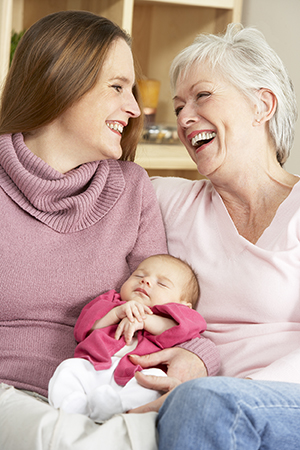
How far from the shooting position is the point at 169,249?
1552 mm

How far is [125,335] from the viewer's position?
118cm

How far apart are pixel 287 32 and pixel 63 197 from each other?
1378 mm

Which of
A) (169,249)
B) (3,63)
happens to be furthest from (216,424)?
(3,63)

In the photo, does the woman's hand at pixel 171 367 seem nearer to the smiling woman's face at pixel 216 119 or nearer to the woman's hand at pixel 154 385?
the woman's hand at pixel 154 385

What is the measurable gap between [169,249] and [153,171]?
1222 mm

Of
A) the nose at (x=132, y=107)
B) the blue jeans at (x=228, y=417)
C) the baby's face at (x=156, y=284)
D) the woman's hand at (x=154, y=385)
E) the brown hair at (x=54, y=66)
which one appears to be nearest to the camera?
the blue jeans at (x=228, y=417)

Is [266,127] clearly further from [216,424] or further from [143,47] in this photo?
[143,47]

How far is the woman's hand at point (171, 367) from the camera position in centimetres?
111

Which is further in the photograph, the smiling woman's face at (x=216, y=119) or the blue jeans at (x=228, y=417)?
the smiling woman's face at (x=216, y=119)

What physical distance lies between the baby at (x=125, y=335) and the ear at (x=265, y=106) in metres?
0.46

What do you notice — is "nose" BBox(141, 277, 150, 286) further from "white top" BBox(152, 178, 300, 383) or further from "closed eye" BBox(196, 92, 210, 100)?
"closed eye" BBox(196, 92, 210, 100)

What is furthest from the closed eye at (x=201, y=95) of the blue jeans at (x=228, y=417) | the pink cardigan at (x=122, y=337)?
the blue jeans at (x=228, y=417)

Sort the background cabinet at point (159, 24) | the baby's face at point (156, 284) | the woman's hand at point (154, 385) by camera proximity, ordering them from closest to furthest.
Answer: the woman's hand at point (154, 385), the baby's face at point (156, 284), the background cabinet at point (159, 24)

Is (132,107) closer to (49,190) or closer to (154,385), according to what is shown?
(49,190)
